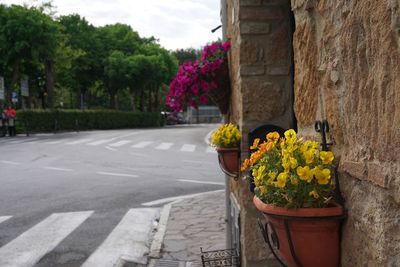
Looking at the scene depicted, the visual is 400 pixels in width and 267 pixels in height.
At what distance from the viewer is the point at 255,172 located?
199 centimetres

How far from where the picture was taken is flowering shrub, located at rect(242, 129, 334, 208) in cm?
174

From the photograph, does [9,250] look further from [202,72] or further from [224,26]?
[224,26]

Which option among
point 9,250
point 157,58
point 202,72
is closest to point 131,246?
point 9,250

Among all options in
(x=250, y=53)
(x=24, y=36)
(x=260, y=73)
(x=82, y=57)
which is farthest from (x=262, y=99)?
(x=82, y=57)

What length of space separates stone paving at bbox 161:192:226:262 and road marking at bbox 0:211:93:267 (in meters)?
1.41

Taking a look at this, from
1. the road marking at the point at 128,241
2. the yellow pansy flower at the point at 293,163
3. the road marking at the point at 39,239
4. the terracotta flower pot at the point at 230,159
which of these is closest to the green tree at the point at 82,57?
the road marking at the point at 39,239

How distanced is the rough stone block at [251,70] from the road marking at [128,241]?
268 cm

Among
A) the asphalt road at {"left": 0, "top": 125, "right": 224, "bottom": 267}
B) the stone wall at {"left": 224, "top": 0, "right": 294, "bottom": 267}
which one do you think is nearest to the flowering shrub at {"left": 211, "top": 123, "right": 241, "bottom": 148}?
the stone wall at {"left": 224, "top": 0, "right": 294, "bottom": 267}

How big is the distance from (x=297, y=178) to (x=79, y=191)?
8.53 metres

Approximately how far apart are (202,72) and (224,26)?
0.74 meters

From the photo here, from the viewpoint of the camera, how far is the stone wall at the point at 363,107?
141 centimetres

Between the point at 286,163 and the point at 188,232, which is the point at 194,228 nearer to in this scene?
the point at 188,232

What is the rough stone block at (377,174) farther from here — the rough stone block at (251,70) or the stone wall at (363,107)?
the rough stone block at (251,70)

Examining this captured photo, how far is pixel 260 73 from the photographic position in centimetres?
357
